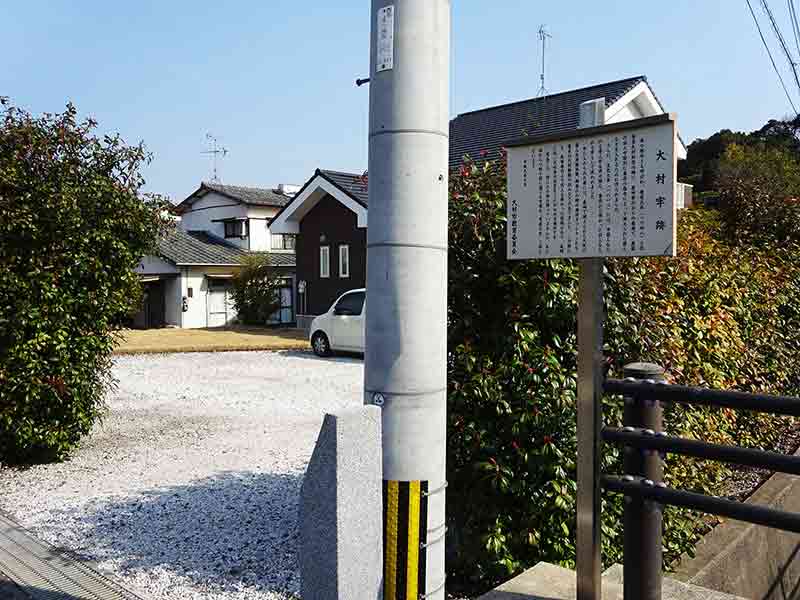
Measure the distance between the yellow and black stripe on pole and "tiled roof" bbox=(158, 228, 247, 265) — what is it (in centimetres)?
2456

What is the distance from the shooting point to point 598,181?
254 centimetres

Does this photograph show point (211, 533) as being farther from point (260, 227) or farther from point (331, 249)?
point (260, 227)

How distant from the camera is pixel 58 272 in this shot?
5922mm

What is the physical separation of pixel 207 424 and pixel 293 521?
12.1ft

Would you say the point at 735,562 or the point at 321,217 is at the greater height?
the point at 321,217

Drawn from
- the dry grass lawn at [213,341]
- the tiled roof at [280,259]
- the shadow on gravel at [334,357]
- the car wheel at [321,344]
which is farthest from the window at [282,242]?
the car wheel at [321,344]

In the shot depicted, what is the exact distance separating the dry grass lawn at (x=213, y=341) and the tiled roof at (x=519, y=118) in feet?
22.6

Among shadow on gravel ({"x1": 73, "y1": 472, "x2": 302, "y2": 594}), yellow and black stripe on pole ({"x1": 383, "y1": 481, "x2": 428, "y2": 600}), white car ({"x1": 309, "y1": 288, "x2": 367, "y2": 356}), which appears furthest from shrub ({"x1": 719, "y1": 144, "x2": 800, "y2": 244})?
white car ({"x1": 309, "y1": 288, "x2": 367, "y2": 356})

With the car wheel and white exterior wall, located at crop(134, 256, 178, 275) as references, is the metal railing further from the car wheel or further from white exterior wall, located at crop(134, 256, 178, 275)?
white exterior wall, located at crop(134, 256, 178, 275)

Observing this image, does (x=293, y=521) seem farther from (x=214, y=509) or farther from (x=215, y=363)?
(x=215, y=363)

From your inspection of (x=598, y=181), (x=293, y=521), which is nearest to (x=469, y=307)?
(x=598, y=181)

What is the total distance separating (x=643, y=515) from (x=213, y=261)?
26.3 meters

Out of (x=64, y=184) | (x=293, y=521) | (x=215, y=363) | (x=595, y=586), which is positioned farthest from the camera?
(x=215, y=363)

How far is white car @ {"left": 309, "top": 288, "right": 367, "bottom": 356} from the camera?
15.3 m
